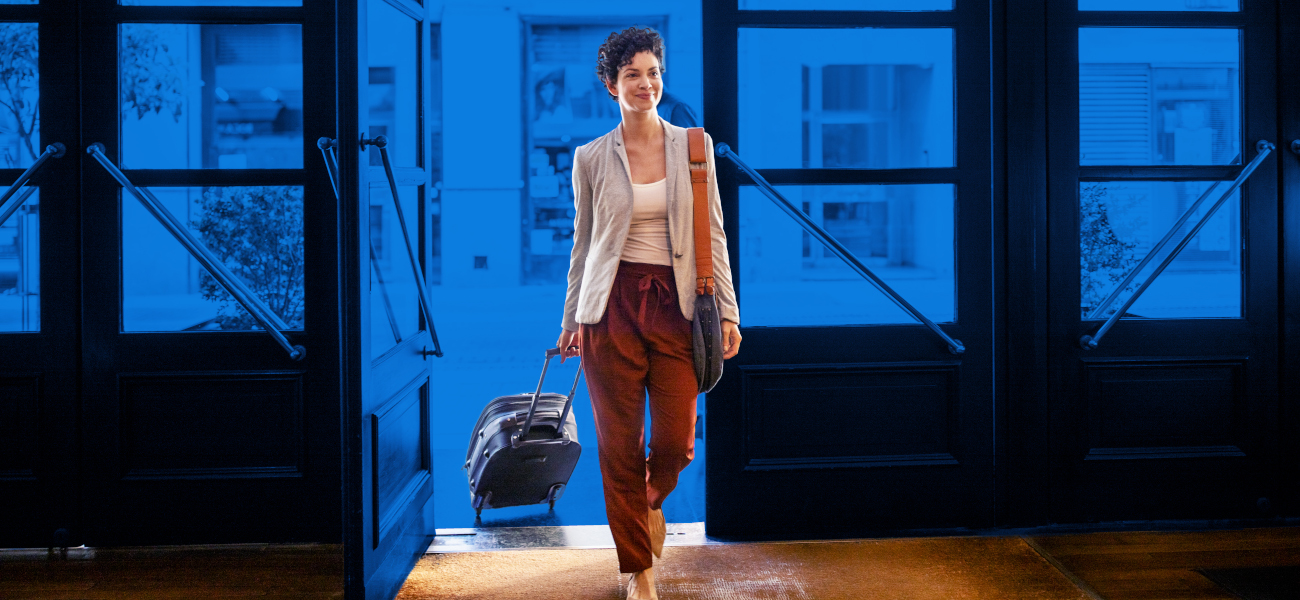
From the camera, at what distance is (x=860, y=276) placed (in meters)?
3.16

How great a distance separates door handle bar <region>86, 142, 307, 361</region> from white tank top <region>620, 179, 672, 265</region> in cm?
127

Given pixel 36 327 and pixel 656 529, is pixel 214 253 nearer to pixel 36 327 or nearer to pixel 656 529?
pixel 36 327

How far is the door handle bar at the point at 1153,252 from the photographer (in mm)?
3127

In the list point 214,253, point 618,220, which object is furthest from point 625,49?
point 214,253

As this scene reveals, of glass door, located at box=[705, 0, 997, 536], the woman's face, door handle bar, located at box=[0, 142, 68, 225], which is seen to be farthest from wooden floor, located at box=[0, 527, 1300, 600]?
the woman's face

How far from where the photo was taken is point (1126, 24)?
123 inches

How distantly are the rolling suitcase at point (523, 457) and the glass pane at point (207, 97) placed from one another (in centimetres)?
115

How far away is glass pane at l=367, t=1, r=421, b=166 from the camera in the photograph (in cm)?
250

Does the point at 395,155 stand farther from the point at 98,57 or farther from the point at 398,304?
the point at 98,57

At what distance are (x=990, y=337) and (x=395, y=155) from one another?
2017 mm

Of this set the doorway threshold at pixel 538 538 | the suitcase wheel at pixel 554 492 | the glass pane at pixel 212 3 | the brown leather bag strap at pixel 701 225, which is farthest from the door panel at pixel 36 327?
the brown leather bag strap at pixel 701 225

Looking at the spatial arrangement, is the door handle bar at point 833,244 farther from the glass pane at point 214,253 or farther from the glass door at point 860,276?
the glass pane at point 214,253

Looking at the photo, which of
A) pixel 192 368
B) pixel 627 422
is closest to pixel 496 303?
pixel 192 368

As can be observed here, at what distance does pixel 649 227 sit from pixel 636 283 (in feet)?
0.49
